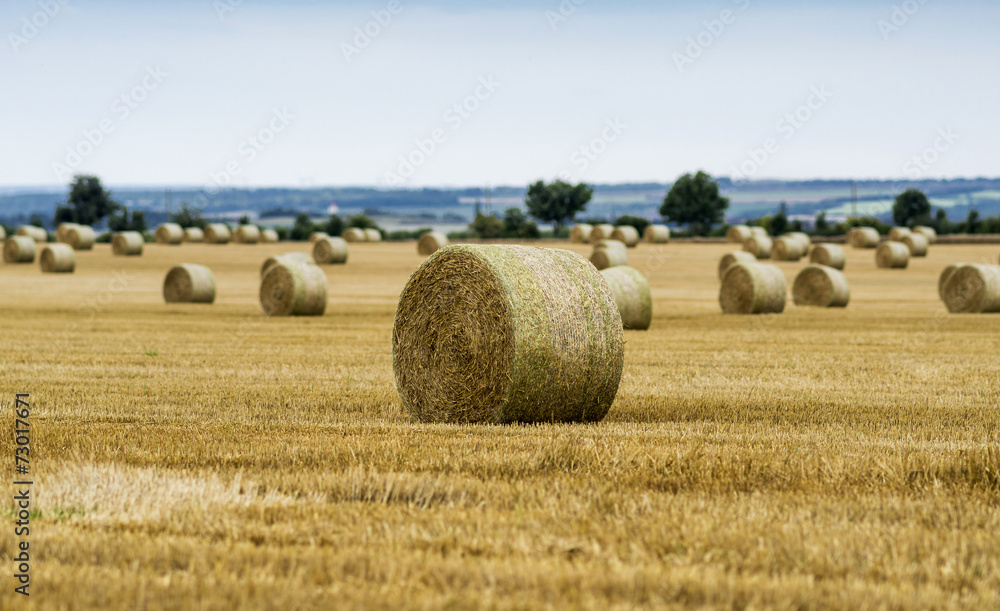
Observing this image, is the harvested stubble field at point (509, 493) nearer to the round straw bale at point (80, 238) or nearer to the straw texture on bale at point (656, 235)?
the round straw bale at point (80, 238)

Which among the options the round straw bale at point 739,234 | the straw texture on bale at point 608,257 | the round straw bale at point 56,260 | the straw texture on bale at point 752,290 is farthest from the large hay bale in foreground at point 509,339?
the round straw bale at point 739,234

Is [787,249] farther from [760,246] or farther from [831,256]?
[831,256]

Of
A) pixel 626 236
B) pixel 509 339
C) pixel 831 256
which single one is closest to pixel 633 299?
pixel 509 339

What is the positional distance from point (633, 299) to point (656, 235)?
46.7m

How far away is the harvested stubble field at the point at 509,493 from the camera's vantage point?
5074 mm

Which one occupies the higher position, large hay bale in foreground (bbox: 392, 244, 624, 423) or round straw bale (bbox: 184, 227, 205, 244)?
large hay bale in foreground (bbox: 392, 244, 624, 423)

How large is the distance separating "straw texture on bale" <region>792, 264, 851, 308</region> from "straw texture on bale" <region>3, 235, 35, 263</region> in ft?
120

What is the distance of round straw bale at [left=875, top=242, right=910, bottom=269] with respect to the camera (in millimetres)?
51094

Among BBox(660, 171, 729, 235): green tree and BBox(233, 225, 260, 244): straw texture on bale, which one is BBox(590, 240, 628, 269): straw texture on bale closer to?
BBox(233, 225, 260, 244): straw texture on bale

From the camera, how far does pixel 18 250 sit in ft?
177

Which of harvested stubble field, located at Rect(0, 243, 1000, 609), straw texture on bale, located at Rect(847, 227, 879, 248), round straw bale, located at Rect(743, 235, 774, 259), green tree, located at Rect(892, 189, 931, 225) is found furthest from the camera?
green tree, located at Rect(892, 189, 931, 225)

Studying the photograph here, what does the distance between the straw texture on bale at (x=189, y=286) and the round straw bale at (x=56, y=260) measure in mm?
17100

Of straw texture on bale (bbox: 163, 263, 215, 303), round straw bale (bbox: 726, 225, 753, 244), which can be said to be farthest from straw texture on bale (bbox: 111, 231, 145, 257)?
round straw bale (bbox: 726, 225, 753, 244)

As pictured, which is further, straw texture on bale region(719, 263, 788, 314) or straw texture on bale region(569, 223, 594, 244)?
straw texture on bale region(569, 223, 594, 244)
